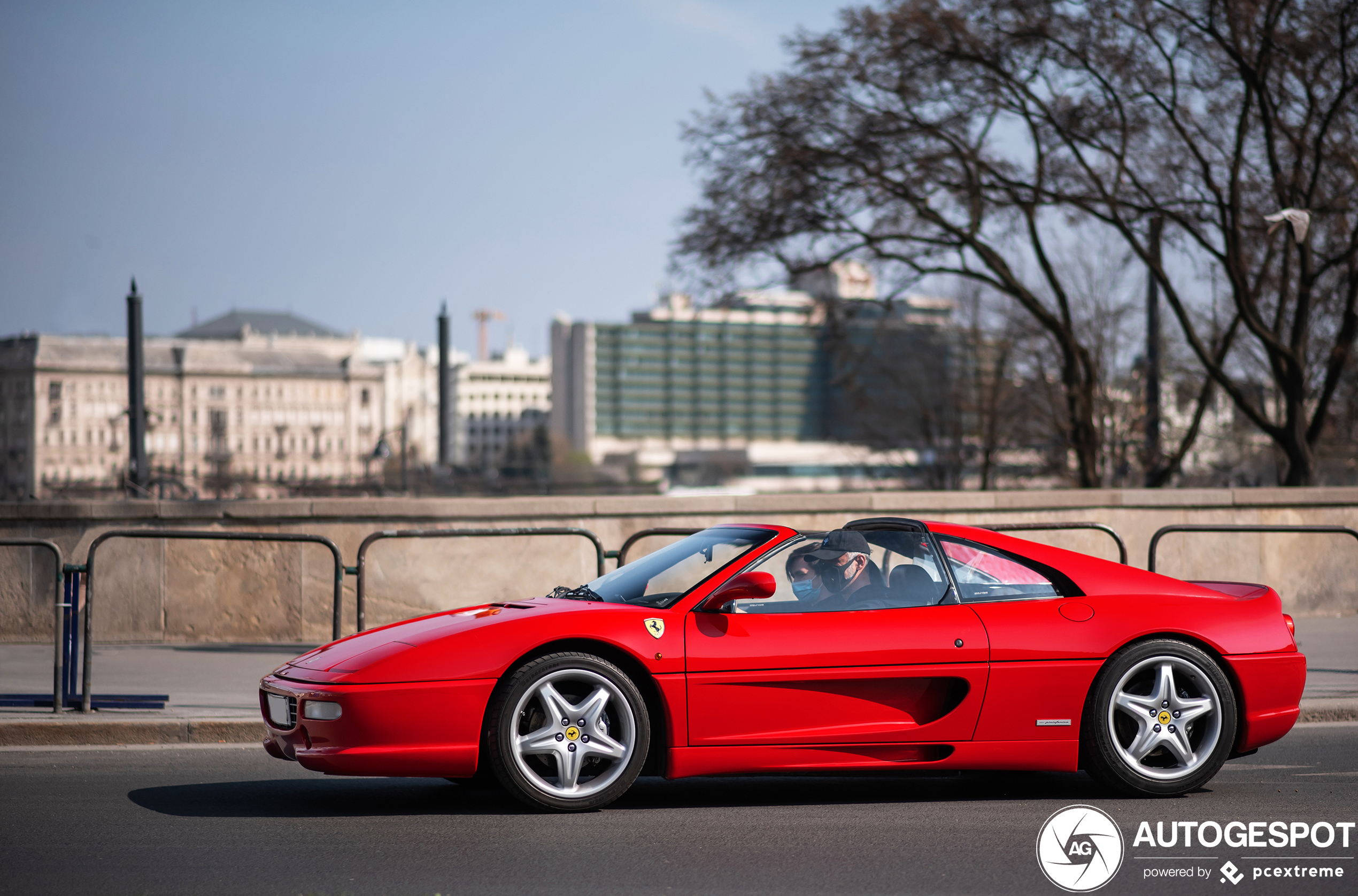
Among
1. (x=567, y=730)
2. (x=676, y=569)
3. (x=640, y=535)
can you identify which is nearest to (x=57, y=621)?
(x=640, y=535)

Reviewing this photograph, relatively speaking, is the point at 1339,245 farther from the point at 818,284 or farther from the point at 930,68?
the point at 818,284

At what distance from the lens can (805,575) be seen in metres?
5.51

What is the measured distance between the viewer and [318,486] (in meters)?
32.8

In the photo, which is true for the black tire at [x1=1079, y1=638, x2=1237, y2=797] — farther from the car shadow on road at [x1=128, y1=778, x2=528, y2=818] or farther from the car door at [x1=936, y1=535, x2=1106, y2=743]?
the car shadow on road at [x1=128, y1=778, x2=528, y2=818]

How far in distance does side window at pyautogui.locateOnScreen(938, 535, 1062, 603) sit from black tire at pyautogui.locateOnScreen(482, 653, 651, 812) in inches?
62.1

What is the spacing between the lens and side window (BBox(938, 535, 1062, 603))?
5594mm

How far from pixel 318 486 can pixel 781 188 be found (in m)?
18.3

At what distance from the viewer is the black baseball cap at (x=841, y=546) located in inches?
219

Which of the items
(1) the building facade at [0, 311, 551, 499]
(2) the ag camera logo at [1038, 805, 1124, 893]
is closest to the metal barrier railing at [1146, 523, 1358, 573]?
(2) the ag camera logo at [1038, 805, 1124, 893]

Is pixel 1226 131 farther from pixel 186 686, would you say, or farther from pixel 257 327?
pixel 257 327

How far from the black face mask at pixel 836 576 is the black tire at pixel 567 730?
0.99m

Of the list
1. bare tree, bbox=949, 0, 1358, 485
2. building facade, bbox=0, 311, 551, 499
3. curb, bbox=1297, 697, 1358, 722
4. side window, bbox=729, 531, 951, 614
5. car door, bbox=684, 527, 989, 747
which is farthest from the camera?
building facade, bbox=0, 311, 551, 499

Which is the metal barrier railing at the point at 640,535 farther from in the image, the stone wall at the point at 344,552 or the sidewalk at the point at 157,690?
the sidewalk at the point at 157,690

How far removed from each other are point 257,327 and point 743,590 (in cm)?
16948
